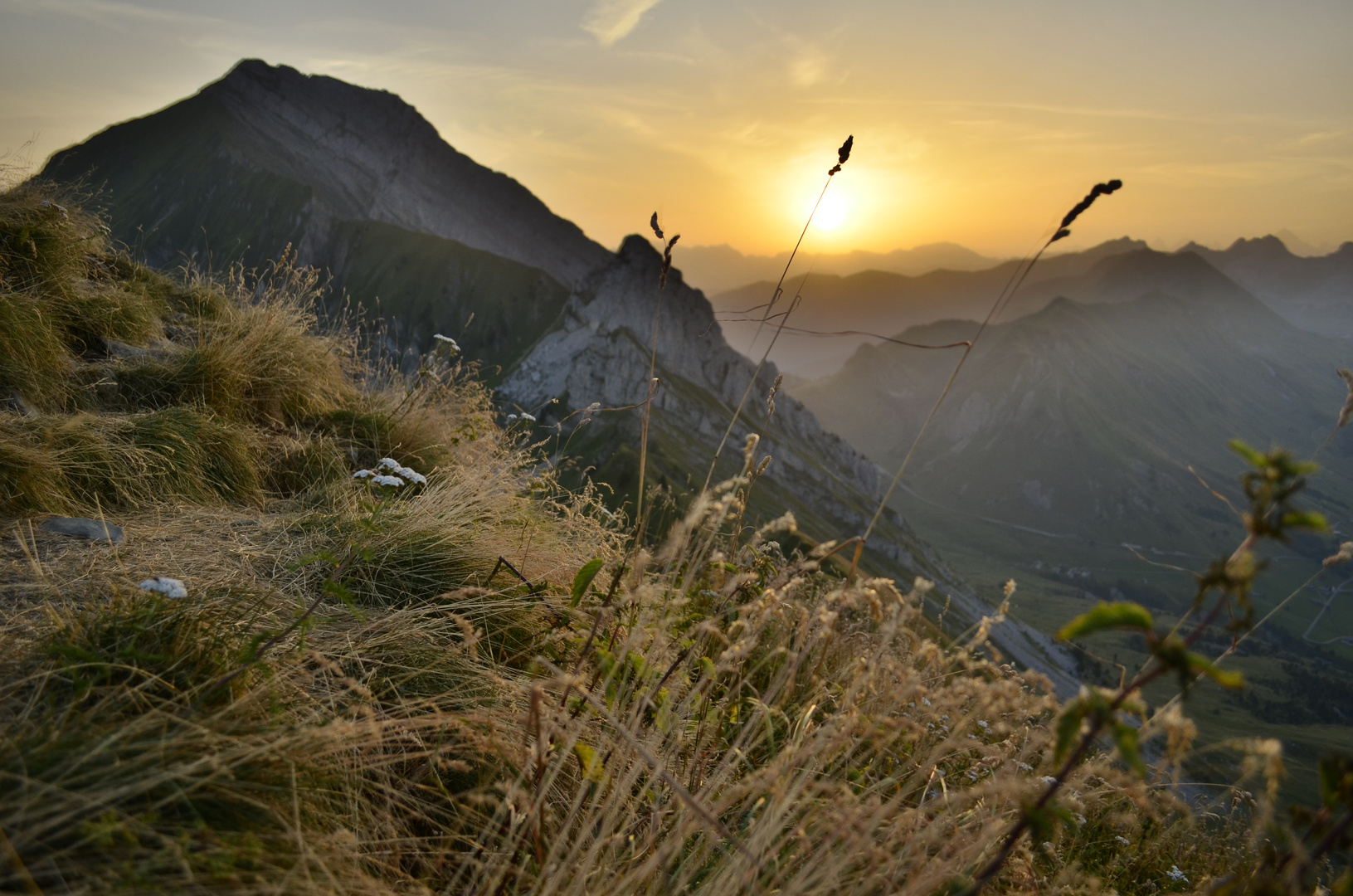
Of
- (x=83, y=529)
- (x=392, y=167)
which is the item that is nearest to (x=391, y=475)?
(x=83, y=529)

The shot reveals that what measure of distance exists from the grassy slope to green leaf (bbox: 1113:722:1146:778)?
33cm

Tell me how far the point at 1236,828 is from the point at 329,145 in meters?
198

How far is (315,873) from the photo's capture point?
1810mm

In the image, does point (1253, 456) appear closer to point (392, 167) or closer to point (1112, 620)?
point (1112, 620)

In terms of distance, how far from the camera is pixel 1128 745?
1.37 meters

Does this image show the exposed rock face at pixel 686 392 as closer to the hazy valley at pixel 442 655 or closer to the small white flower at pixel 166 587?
the hazy valley at pixel 442 655

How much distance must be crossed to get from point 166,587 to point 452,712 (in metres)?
1.08

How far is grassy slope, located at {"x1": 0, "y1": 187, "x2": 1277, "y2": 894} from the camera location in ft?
5.89

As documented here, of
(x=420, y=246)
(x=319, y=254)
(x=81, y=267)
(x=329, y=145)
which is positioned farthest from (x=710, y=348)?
(x=81, y=267)

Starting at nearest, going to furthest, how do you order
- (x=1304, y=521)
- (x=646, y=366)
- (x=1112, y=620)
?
(x=1304, y=521), (x=1112, y=620), (x=646, y=366)

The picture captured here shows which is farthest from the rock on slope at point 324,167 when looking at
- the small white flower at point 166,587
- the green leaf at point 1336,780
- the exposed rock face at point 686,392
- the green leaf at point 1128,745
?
the green leaf at point 1336,780

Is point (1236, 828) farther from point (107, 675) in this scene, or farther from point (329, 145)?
point (329, 145)

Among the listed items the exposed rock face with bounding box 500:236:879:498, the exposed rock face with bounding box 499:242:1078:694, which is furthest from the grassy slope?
the exposed rock face with bounding box 500:236:879:498

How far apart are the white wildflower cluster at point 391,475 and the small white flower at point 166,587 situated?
6.80 ft
